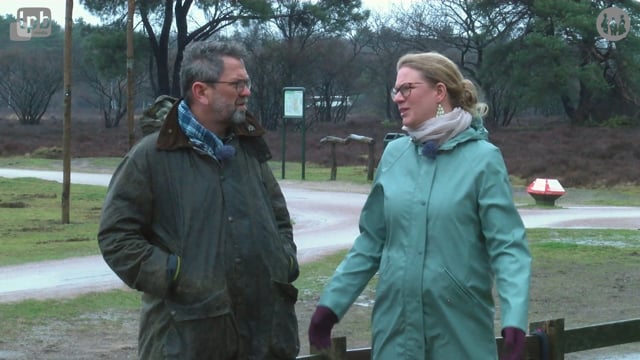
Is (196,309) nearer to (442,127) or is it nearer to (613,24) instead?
(442,127)

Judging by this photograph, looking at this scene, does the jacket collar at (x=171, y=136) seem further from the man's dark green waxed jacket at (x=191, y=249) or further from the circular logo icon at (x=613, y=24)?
the circular logo icon at (x=613, y=24)

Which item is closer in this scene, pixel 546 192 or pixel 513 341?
pixel 513 341

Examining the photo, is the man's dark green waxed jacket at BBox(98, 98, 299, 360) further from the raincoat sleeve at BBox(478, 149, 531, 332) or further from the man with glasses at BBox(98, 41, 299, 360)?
the raincoat sleeve at BBox(478, 149, 531, 332)

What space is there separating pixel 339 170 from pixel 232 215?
27.7 metres

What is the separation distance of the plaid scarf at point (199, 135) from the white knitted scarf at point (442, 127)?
0.65 m

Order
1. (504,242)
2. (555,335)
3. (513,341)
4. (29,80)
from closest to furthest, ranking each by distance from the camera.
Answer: (513,341) → (504,242) → (555,335) → (29,80)

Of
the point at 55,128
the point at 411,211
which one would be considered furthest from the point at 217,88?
the point at 55,128

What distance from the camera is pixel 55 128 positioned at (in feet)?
187

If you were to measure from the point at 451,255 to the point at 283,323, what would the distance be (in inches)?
24.2

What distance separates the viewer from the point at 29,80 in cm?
6050

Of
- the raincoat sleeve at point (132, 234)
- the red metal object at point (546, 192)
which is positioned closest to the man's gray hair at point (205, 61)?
the raincoat sleeve at point (132, 234)

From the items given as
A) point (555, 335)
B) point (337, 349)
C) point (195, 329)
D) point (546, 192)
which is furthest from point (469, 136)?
point (546, 192)

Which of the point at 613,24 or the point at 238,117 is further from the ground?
the point at 613,24

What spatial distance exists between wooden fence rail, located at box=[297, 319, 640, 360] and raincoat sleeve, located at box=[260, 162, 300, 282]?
924mm
